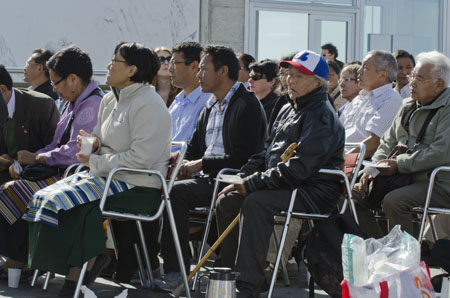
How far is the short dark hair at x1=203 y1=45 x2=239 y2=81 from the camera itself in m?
6.43

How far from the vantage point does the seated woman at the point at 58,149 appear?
6000 mm

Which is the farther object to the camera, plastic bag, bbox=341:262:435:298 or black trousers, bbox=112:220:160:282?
black trousers, bbox=112:220:160:282

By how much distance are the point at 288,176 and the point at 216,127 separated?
1.22 meters

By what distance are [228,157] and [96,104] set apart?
3.68 feet

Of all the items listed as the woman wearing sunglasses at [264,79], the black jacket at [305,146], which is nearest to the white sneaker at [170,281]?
the black jacket at [305,146]

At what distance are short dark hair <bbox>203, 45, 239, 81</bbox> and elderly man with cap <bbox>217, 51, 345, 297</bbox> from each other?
838 millimetres

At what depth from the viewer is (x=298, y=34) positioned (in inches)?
511

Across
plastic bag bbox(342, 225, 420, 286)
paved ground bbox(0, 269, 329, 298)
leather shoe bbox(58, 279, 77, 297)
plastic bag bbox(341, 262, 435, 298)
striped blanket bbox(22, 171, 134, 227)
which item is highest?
striped blanket bbox(22, 171, 134, 227)

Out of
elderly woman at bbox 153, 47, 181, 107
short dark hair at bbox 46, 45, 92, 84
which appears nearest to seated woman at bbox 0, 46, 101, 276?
short dark hair at bbox 46, 45, 92, 84

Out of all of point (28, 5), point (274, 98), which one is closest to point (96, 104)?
point (274, 98)

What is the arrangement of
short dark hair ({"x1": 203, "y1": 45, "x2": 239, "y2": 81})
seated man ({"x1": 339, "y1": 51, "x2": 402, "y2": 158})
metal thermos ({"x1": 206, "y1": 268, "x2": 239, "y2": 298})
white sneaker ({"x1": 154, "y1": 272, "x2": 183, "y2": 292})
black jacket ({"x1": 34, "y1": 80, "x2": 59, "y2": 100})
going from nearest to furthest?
metal thermos ({"x1": 206, "y1": 268, "x2": 239, "y2": 298}) → white sneaker ({"x1": 154, "y1": 272, "x2": 183, "y2": 292}) → short dark hair ({"x1": 203, "y1": 45, "x2": 239, "y2": 81}) → seated man ({"x1": 339, "y1": 51, "x2": 402, "y2": 158}) → black jacket ({"x1": 34, "y1": 80, "x2": 59, "y2": 100})

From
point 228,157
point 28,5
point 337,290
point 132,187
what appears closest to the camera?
point 337,290

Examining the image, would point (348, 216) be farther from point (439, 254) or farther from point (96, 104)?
point (96, 104)

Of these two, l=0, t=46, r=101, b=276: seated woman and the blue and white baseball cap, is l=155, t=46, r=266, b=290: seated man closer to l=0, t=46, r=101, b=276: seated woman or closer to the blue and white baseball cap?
the blue and white baseball cap
